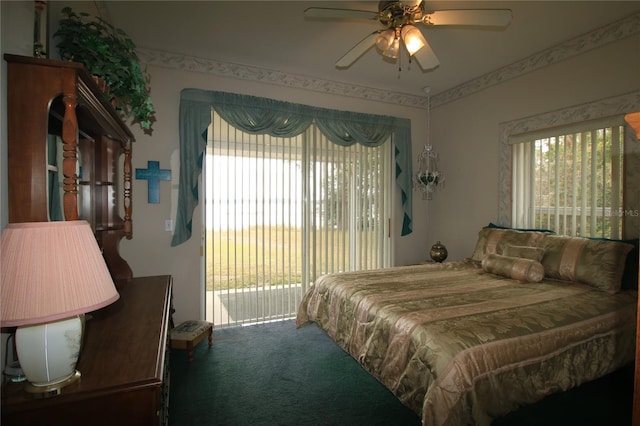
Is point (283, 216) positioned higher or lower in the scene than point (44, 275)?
higher

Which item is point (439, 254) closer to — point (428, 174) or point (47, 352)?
point (428, 174)

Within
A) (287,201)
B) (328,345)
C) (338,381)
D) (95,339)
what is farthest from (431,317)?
(287,201)

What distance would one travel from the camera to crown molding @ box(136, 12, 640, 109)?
101 inches

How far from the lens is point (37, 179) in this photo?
1059mm

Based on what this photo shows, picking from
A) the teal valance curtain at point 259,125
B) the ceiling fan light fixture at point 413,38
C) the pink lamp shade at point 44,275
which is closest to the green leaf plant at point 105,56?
the pink lamp shade at point 44,275

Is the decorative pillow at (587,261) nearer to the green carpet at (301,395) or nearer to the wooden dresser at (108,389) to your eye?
the green carpet at (301,395)

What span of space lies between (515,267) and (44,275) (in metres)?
2.95

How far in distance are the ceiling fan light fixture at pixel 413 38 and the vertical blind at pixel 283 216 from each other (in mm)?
1712

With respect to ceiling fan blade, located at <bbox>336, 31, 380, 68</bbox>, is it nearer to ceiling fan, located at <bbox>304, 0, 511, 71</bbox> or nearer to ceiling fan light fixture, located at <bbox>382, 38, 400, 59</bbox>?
ceiling fan, located at <bbox>304, 0, 511, 71</bbox>

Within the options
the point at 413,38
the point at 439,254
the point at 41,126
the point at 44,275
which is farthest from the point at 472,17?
the point at 439,254

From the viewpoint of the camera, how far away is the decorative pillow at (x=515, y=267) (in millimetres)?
2445

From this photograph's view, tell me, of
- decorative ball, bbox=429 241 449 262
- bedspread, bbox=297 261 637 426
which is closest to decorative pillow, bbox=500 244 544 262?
bedspread, bbox=297 261 637 426

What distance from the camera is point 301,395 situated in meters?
2.11

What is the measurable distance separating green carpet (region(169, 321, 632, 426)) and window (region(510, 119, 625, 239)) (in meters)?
1.28
